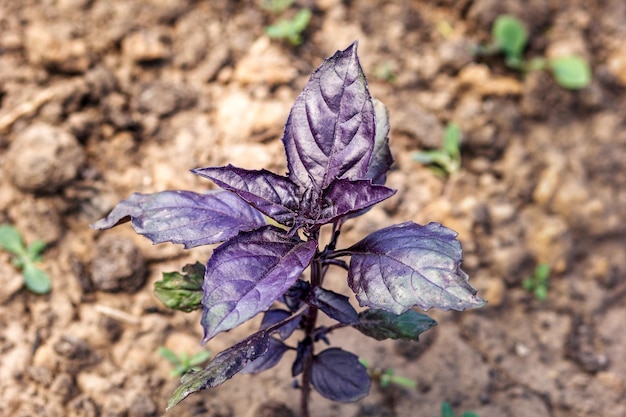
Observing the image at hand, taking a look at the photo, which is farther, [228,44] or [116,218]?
[228,44]

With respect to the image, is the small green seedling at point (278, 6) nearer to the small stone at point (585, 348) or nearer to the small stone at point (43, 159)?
the small stone at point (43, 159)

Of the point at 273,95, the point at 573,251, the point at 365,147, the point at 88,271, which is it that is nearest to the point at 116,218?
the point at 365,147

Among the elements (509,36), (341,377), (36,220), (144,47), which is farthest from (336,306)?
(509,36)

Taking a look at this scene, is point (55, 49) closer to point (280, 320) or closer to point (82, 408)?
point (82, 408)

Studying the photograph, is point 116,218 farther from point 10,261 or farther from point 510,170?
point 510,170

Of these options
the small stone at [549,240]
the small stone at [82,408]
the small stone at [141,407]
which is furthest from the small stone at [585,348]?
the small stone at [82,408]

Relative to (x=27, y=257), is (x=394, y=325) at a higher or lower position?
lower

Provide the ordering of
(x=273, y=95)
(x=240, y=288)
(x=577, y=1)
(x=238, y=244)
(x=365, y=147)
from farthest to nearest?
1. (x=577, y=1)
2. (x=273, y=95)
3. (x=365, y=147)
4. (x=238, y=244)
5. (x=240, y=288)
